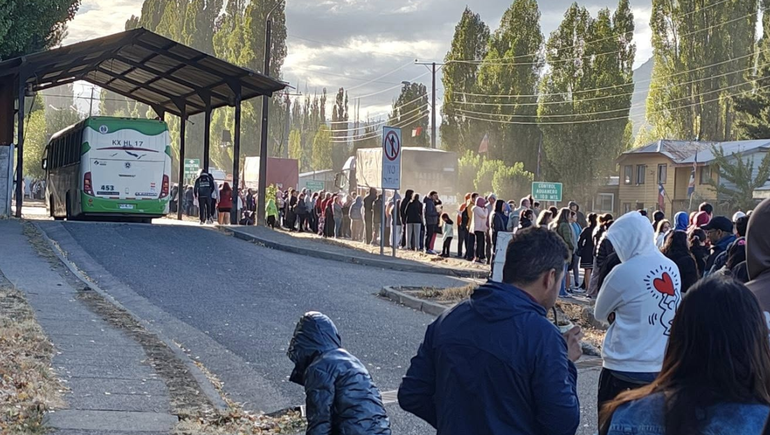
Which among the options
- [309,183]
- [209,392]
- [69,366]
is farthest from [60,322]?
[309,183]

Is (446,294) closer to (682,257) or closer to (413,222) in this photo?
(682,257)

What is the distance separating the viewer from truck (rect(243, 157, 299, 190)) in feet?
175

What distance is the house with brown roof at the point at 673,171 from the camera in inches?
2235

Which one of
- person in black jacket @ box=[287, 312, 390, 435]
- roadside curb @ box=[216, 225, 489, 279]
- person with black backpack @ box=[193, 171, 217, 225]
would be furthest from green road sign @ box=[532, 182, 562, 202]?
person in black jacket @ box=[287, 312, 390, 435]

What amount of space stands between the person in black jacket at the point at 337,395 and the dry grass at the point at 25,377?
3.48 metres

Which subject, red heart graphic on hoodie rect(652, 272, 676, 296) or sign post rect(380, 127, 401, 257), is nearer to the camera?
red heart graphic on hoodie rect(652, 272, 676, 296)

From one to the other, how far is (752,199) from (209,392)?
4677cm

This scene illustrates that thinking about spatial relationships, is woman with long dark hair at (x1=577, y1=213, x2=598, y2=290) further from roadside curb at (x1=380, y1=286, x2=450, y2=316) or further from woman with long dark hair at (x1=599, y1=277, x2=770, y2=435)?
woman with long dark hair at (x1=599, y1=277, x2=770, y2=435)

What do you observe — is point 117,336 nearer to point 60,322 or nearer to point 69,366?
point 60,322

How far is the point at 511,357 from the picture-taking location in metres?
3.48

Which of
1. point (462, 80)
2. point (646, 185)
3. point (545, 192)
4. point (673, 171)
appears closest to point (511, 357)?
point (545, 192)

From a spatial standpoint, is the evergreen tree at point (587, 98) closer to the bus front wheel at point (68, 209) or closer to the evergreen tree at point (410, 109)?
the bus front wheel at point (68, 209)

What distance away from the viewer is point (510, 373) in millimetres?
3482

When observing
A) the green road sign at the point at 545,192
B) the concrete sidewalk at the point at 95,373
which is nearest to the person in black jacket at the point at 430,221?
the concrete sidewalk at the point at 95,373
